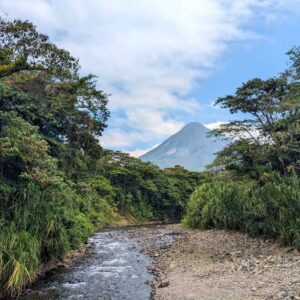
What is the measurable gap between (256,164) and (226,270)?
12.2 m

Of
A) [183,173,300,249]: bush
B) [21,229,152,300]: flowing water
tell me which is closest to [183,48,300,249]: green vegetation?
[183,173,300,249]: bush

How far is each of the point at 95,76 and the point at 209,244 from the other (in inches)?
454

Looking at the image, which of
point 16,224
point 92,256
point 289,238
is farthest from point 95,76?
point 289,238

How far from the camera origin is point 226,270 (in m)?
11.9

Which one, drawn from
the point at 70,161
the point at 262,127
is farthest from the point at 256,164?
→ the point at 70,161

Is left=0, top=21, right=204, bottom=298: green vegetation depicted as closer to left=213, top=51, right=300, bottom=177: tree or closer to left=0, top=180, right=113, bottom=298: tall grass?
left=0, top=180, right=113, bottom=298: tall grass

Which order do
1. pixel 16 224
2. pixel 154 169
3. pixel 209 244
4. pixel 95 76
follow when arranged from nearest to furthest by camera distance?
pixel 16 224 < pixel 209 244 < pixel 95 76 < pixel 154 169

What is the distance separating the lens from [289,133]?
1883 cm

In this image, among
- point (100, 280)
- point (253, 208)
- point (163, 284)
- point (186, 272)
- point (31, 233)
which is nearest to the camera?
point (163, 284)

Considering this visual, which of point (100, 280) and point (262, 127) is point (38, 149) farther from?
point (262, 127)

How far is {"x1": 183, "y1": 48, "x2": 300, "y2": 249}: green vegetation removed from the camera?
1752 cm

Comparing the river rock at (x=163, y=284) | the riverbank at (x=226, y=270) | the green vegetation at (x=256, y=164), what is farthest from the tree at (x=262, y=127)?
the river rock at (x=163, y=284)

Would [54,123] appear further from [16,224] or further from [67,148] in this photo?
[16,224]

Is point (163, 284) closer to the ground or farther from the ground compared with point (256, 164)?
closer to the ground
